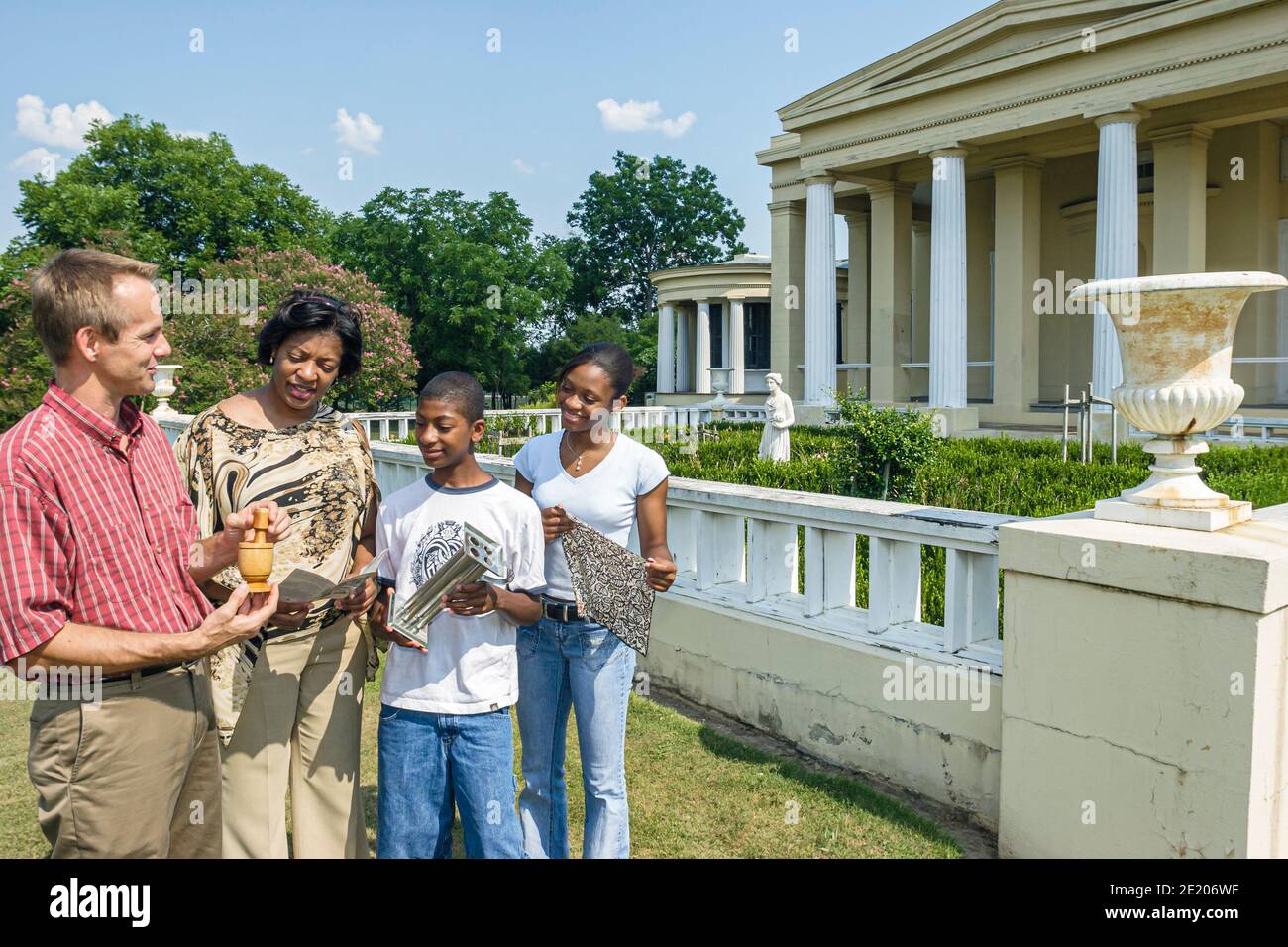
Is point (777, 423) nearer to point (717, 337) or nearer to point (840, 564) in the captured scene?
point (840, 564)

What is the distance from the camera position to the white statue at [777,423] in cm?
1405

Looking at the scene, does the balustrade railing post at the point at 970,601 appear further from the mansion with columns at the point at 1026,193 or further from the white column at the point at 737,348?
the white column at the point at 737,348

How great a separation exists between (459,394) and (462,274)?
36.4 m

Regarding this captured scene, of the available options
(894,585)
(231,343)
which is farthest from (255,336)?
(894,585)

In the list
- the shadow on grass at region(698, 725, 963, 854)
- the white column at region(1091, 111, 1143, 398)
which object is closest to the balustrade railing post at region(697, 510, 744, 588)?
the shadow on grass at region(698, 725, 963, 854)

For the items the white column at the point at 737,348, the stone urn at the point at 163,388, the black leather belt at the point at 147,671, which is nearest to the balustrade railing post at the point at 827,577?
the black leather belt at the point at 147,671

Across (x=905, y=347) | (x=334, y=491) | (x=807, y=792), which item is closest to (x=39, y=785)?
(x=334, y=491)

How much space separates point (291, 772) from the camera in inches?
128

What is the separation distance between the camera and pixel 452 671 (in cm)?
306

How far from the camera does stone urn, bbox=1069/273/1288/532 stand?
366cm

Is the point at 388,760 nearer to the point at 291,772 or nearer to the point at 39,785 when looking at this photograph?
the point at 291,772

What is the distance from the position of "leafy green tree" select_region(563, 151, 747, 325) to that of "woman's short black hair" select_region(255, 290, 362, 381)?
6144 centimetres

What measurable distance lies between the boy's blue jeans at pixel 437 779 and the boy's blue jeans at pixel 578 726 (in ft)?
1.31

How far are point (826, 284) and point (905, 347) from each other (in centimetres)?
289
